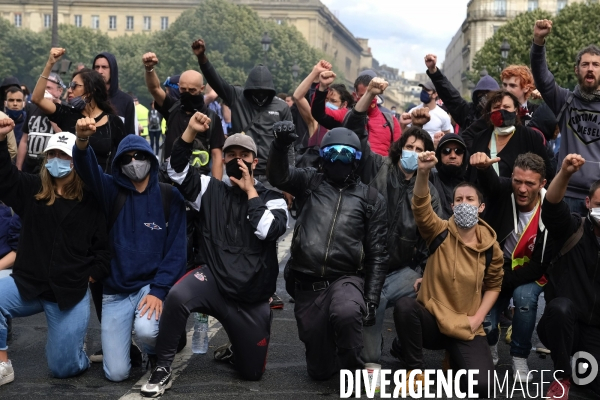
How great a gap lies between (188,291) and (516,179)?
2.52 metres

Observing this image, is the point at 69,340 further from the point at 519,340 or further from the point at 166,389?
the point at 519,340

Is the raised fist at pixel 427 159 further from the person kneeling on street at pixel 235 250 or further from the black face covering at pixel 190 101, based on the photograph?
the black face covering at pixel 190 101

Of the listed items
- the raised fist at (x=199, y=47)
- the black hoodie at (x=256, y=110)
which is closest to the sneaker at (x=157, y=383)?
the raised fist at (x=199, y=47)

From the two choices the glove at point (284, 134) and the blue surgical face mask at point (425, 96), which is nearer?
the glove at point (284, 134)

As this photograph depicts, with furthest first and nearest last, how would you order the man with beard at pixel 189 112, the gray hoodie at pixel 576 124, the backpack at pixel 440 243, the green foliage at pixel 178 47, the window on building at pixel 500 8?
1. the window on building at pixel 500 8
2. the green foliage at pixel 178 47
3. the man with beard at pixel 189 112
4. the gray hoodie at pixel 576 124
5. the backpack at pixel 440 243

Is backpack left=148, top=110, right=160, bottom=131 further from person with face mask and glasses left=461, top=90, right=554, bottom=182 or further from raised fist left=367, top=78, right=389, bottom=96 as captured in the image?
raised fist left=367, top=78, right=389, bottom=96

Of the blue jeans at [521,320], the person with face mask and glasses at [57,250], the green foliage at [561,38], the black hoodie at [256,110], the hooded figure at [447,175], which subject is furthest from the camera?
the green foliage at [561,38]

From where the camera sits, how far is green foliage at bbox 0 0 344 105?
82812mm

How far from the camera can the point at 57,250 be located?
20.5 ft

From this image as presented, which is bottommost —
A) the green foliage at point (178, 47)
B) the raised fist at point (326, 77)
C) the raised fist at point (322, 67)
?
the raised fist at point (326, 77)

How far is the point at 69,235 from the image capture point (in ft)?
20.7

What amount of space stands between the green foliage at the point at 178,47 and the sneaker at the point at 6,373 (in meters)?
76.2

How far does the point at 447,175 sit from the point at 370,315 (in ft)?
5.58

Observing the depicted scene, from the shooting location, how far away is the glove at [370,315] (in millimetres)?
6156
